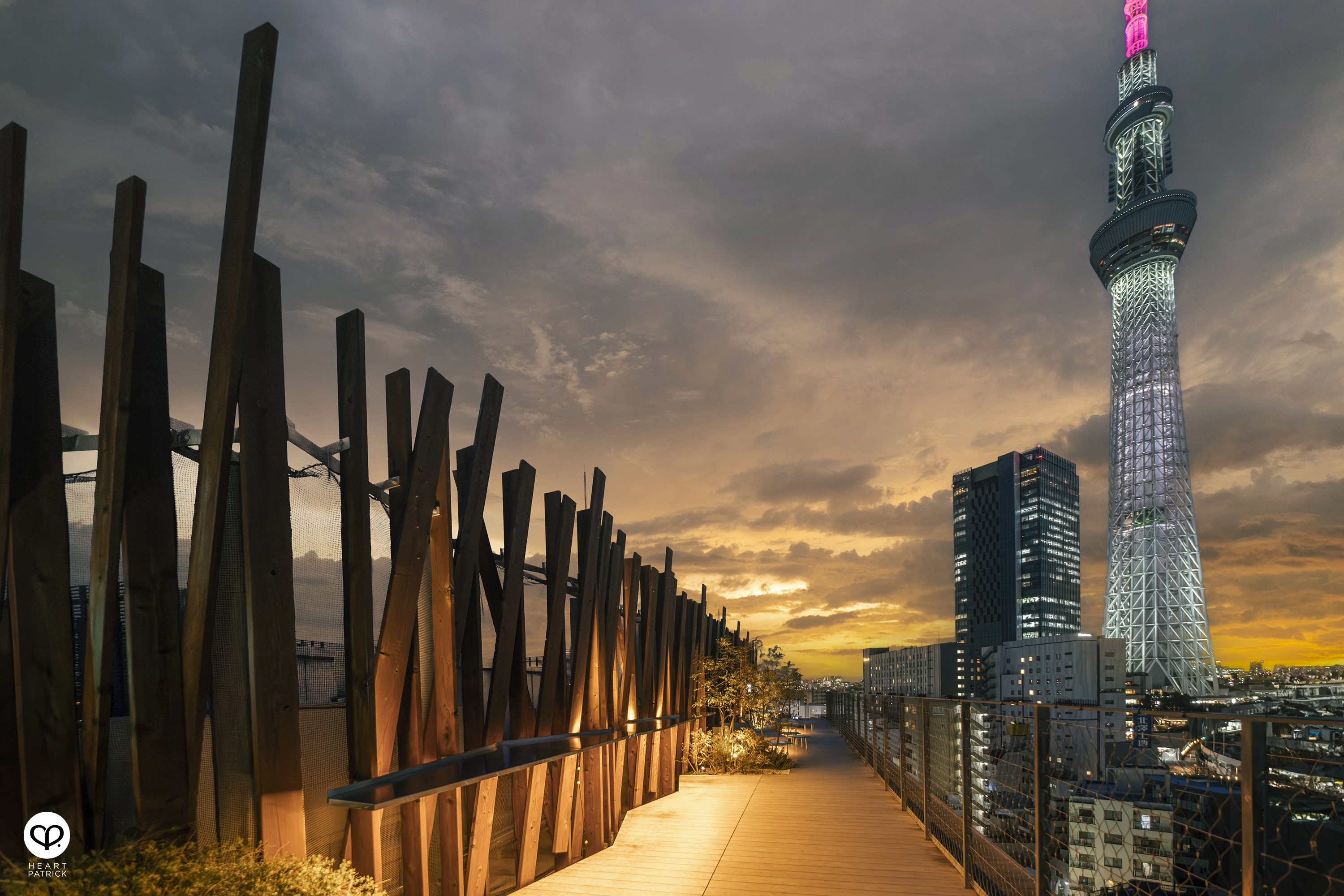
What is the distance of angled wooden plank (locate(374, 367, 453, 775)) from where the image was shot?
3637 millimetres

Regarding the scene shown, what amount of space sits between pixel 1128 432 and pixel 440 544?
64554 millimetres

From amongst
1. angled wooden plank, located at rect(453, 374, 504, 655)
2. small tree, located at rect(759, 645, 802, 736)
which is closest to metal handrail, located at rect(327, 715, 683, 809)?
angled wooden plank, located at rect(453, 374, 504, 655)

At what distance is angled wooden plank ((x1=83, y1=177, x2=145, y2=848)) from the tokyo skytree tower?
212 ft

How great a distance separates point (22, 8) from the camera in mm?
3172

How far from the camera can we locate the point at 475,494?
178 inches

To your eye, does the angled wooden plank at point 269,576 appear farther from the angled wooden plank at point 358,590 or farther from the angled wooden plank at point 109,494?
the angled wooden plank at point 109,494

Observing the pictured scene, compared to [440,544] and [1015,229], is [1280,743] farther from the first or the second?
Result: [1015,229]

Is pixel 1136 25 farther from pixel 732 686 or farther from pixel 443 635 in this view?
pixel 443 635

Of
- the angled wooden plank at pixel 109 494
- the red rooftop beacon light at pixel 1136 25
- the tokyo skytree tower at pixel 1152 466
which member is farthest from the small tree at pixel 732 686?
the red rooftop beacon light at pixel 1136 25

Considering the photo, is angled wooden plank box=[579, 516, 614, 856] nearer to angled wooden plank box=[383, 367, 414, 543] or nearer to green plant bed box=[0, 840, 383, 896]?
angled wooden plank box=[383, 367, 414, 543]

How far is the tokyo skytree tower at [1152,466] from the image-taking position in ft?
181

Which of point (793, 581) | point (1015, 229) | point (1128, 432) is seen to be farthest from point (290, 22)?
point (1128, 432)

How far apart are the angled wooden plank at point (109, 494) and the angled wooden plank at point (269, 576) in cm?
46

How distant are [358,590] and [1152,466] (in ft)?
212
